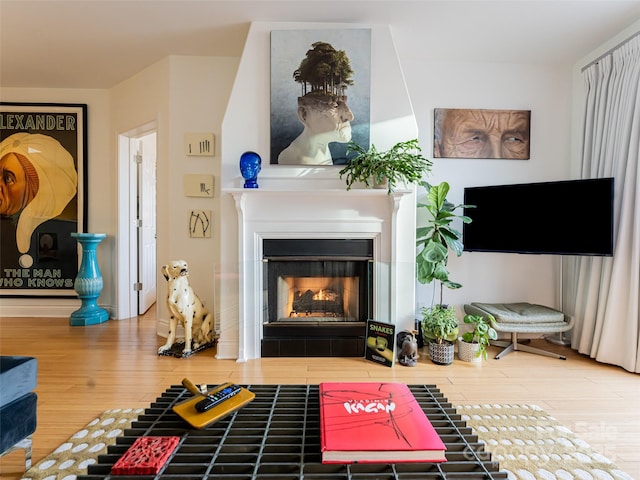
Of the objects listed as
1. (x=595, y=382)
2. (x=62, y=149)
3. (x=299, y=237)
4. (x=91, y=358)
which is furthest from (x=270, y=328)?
(x=62, y=149)

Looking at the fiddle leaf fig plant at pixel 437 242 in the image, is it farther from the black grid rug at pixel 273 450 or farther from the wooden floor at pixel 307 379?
the black grid rug at pixel 273 450

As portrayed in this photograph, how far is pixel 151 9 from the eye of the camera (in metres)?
2.45

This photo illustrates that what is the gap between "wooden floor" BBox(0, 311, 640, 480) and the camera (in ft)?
5.60

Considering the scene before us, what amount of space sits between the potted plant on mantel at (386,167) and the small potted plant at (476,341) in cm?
118

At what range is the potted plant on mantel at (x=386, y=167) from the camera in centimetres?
244

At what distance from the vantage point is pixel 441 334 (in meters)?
2.61

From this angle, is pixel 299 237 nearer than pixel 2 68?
Yes

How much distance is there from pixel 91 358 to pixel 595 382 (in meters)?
3.53

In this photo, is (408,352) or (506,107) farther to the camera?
(506,107)

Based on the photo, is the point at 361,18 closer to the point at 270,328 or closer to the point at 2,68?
the point at 270,328

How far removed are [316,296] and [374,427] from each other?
177 cm

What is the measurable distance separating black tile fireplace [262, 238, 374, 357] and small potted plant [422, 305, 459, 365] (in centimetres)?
48

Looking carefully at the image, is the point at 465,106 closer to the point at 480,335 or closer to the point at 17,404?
the point at 480,335

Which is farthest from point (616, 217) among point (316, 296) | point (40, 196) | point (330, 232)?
point (40, 196)
